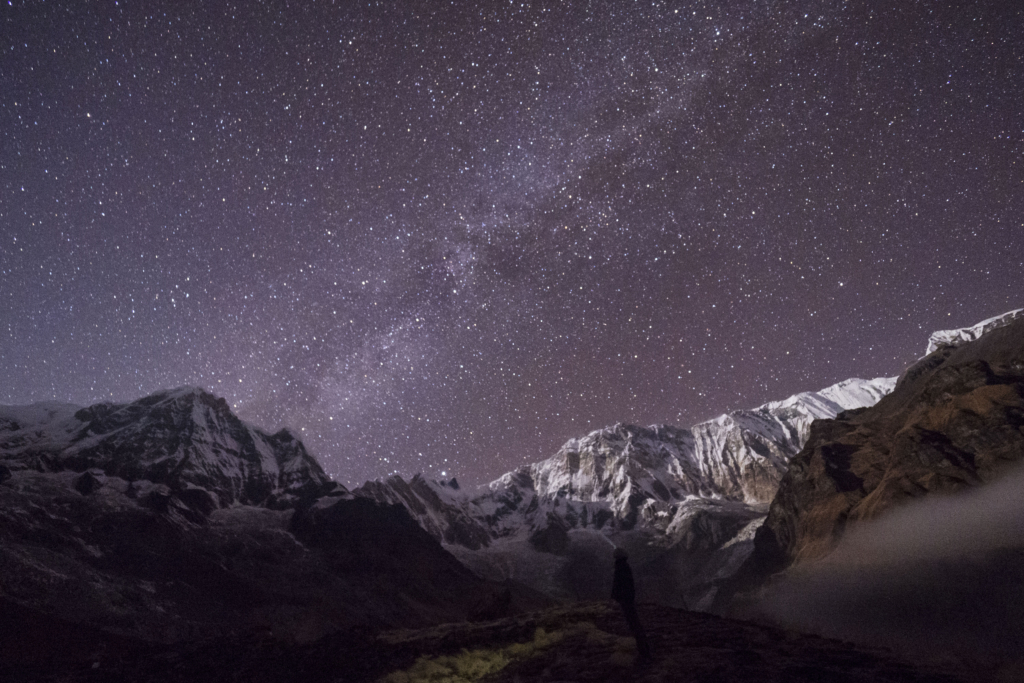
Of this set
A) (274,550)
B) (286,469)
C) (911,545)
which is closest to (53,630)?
(274,550)

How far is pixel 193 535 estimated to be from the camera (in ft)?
360

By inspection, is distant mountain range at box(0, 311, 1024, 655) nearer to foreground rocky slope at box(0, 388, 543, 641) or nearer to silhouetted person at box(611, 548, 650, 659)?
foreground rocky slope at box(0, 388, 543, 641)

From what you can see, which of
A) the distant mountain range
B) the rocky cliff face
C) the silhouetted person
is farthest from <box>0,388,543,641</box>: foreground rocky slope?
the rocky cliff face

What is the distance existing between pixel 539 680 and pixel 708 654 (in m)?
5.24

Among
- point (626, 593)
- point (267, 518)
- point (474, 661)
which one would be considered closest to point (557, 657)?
point (474, 661)

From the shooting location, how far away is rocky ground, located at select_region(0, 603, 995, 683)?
1428 cm

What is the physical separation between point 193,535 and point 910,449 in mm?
123458

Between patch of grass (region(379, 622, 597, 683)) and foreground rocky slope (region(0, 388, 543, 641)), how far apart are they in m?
16.2

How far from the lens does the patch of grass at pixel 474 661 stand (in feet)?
61.9

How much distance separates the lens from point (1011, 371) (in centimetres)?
5375

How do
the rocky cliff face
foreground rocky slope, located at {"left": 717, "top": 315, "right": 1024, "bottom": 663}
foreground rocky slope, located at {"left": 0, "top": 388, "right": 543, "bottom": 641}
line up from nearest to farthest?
foreground rocky slope, located at {"left": 717, "top": 315, "right": 1024, "bottom": 663} < the rocky cliff face < foreground rocky slope, located at {"left": 0, "top": 388, "right": 543, "bottom": 641}

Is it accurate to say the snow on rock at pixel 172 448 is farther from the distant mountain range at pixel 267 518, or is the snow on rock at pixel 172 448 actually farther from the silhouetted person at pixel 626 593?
the silhouetted person at pixel 626 593

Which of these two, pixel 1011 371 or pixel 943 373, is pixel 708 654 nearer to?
pixel 1011 371

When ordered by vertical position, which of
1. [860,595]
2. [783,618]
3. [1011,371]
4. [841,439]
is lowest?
[783,618]
